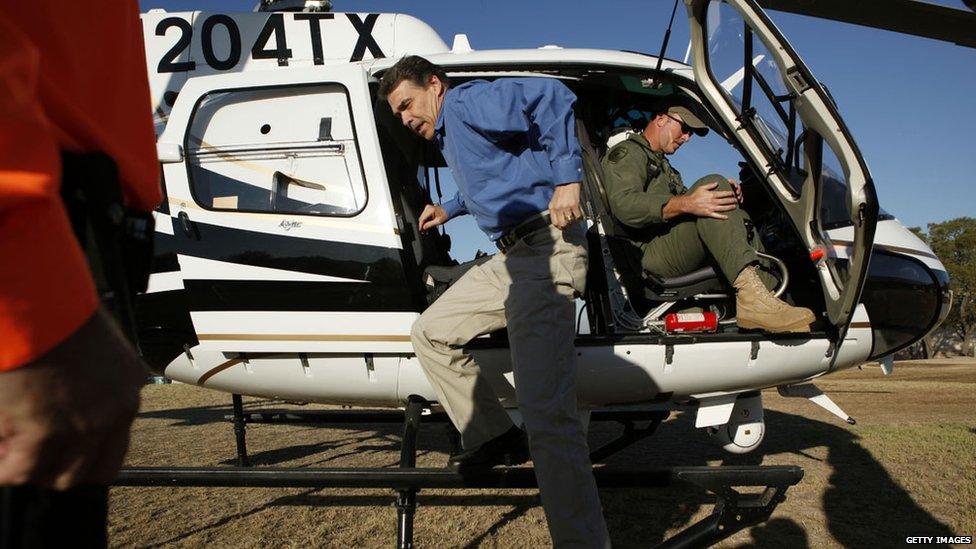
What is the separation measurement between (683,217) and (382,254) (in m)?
1.72

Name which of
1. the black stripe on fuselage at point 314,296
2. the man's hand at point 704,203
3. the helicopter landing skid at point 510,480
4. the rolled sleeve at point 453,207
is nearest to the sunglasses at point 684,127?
the man's hand at point 704,203

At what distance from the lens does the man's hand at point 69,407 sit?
0.60 m

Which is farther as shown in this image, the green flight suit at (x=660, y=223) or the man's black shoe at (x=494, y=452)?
the green flight suit at (x=660, y=223)

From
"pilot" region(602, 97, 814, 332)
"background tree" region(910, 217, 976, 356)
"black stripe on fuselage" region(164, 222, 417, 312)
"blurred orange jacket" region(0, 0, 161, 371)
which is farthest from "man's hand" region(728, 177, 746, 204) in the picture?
"background tree" region(910, 217, 976, 356)

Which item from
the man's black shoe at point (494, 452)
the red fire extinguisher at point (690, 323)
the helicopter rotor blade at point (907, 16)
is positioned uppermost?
the helicopter rotor blade at point (907, 16)

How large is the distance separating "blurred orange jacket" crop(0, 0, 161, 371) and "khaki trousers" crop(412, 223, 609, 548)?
1.50 metres

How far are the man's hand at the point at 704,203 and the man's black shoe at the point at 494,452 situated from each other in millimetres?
1579

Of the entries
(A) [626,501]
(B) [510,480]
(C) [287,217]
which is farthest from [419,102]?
(A) [626,501]

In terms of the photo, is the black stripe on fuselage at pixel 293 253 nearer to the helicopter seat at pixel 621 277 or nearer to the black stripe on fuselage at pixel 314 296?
the black stripe on fuselage at pixel 314 296

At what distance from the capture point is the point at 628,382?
2979 millimetres

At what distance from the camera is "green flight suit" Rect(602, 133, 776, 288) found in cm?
310

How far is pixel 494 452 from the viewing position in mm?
2254

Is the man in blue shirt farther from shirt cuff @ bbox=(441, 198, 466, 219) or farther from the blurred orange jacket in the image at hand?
the blurred orange jacket

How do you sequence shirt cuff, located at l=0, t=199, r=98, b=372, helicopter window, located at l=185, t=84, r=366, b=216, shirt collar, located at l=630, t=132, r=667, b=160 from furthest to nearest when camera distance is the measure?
shirt collar, located at l=630, t=132, r=667, b=160
helicopter window, located at l=185, t=84, r=366, b=216
shirt cuff, located at l=0, t=199, r=98, b=372
